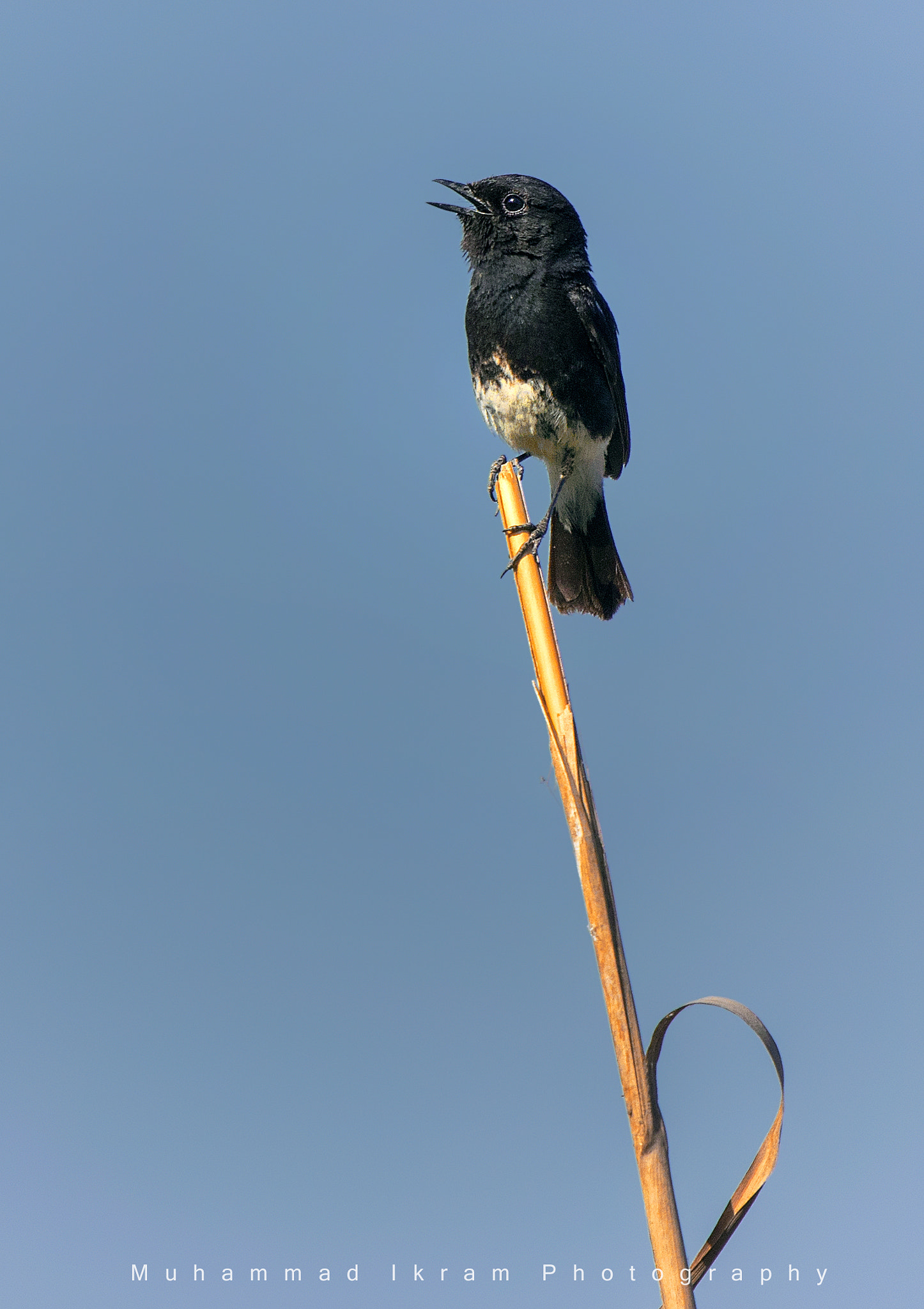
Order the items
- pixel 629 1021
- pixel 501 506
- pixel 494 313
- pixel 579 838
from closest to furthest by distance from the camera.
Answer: pixel 629 1021 → pixel 579 838 → pixel 501 506 → pixel 494 313

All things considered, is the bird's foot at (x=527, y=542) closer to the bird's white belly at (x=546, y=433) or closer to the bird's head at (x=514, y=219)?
the bird's white belly at (x=546, y=433)

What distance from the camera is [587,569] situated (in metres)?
4.79

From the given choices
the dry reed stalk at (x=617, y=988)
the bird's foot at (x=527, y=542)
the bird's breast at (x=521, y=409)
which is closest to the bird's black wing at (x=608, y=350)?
the bird's breast at (x=521, y=409)

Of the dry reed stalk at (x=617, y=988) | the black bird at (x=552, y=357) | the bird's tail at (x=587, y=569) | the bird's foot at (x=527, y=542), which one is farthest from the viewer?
the bird's tail at (x=587, y=569)

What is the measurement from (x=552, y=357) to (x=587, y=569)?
100cm

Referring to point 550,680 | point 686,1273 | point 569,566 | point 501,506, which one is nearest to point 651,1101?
point 686,1273

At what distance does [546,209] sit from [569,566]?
175 centimetres

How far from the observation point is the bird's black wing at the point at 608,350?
4703 millimetres

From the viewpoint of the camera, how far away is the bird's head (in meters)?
4.76

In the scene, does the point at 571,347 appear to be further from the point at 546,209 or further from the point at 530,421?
the point at 546,209

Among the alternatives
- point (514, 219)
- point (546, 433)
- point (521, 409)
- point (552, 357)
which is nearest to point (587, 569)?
point (546, 433)

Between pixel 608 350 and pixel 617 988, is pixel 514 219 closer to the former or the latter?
pixel 608 350

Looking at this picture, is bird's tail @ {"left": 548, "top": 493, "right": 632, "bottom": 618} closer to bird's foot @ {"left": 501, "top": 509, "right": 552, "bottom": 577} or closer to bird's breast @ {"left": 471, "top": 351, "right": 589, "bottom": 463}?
bird's breast @ {"left": 471, "top": 351, "right": 589, "bottom": 463}

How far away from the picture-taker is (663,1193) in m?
1.63
